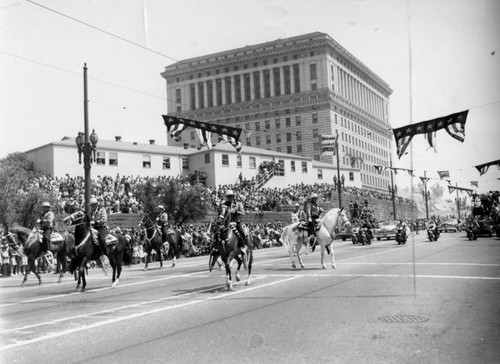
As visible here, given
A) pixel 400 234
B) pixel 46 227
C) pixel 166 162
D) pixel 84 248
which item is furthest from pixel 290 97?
pixel 84 248

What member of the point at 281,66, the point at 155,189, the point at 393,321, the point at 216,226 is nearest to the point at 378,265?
the point at 216,226

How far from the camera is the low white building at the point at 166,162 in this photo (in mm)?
48938

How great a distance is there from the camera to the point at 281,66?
127000 millimetres

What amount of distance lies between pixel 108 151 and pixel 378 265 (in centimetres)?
4051

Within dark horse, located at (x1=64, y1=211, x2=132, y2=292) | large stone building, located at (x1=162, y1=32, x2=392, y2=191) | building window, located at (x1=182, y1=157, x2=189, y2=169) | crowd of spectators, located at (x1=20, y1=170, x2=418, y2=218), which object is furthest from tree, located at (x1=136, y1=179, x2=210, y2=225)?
large stone building, located at (x1=162, y1=32, x2=392, y2=191)

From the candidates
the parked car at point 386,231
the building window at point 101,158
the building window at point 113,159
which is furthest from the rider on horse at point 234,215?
the building window at point 113,159

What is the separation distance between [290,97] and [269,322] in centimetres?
11649

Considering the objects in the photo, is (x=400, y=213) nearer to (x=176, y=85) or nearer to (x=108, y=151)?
(x=108, y=151)

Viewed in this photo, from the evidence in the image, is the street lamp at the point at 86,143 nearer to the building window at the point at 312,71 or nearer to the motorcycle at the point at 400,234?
the motorcycle at the point at 400,234

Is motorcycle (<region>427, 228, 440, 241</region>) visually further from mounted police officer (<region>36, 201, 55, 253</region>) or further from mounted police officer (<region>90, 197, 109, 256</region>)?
mounted police officer (<region>90, 197, 109, 256</region>)

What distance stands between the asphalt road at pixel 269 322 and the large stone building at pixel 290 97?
97.8 m

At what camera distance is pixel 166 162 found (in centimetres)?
5812

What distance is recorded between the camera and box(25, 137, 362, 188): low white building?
48.9 m

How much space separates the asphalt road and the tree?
22990 millimetres
